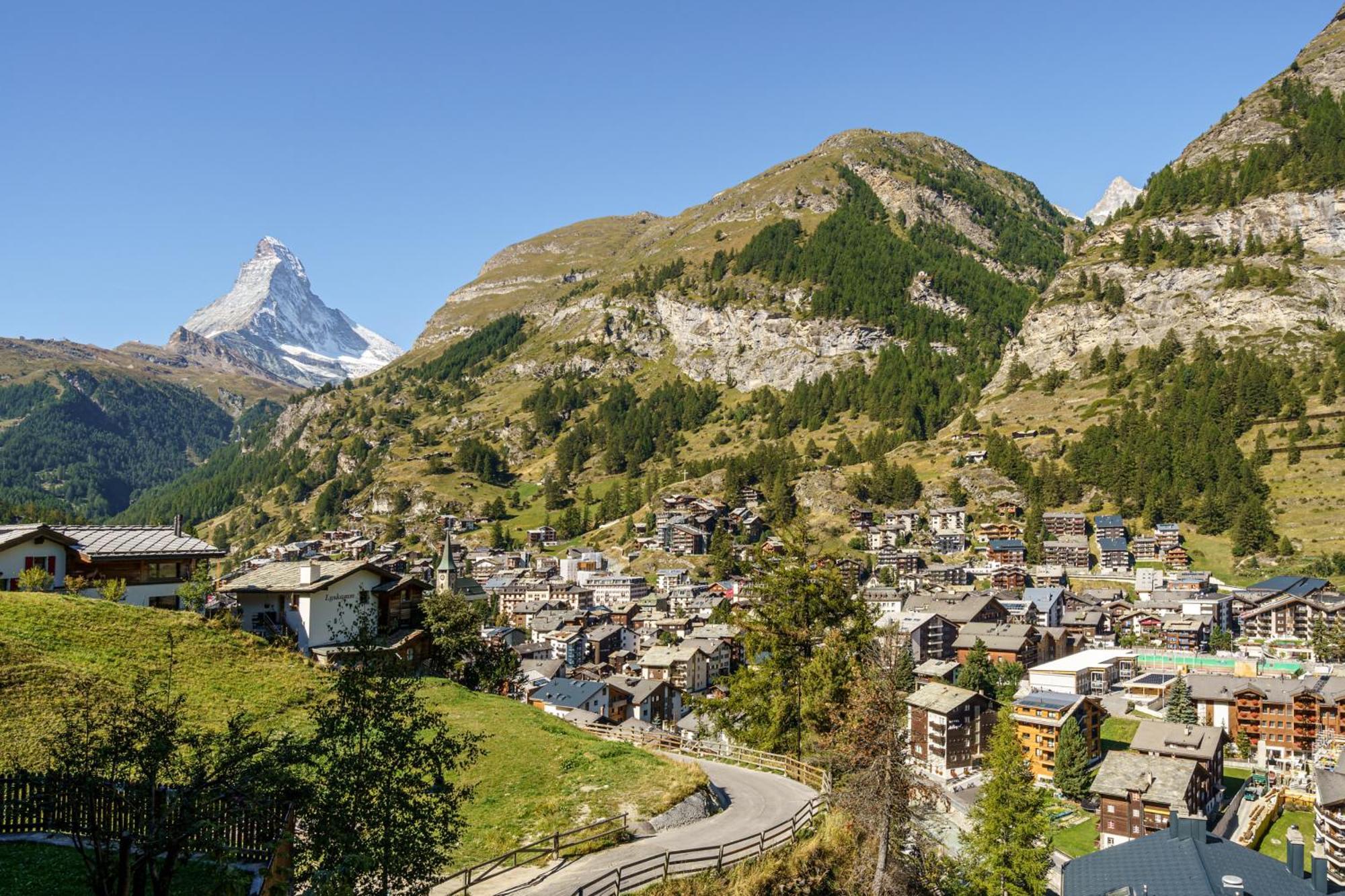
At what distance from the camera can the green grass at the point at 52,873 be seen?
17.6 metres

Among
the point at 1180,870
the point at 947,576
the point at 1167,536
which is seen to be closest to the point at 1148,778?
the point at 1180,870

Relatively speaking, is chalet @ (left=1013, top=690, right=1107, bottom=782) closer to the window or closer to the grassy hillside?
the grassy hillside

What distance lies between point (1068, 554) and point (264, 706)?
568ft

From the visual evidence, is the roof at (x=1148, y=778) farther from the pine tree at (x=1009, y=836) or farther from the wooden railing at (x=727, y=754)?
the wooden railing at (x=727, y=754)

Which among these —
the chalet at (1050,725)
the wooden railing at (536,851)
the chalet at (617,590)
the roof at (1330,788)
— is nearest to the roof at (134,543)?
the wooden railing at (536,851)

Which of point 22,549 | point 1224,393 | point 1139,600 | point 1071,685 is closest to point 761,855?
point 22,549

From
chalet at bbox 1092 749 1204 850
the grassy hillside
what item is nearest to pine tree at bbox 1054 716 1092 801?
chalet at bbox 1092 749 1204 850

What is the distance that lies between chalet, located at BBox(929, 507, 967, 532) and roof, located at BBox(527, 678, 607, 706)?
116 m

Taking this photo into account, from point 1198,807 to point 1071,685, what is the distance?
41464mm

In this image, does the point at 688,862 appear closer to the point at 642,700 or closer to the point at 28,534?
the point at 28,534

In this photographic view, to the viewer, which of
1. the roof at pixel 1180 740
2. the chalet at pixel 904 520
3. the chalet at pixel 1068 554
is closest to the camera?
the roof at pixel 1180 740

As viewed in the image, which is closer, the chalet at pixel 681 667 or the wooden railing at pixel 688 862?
the wooden railing at pixel 688 862

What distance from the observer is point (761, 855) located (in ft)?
76.6

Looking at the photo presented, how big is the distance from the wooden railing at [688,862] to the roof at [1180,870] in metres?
29.4
